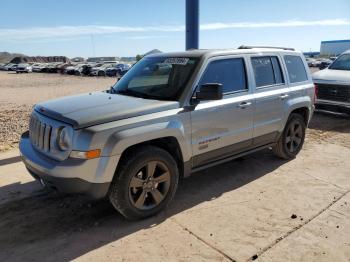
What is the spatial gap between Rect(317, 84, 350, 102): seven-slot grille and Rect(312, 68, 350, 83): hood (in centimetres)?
18

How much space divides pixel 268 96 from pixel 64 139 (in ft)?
10.2

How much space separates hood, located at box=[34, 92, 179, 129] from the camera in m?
3.67

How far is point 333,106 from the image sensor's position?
31.3ft

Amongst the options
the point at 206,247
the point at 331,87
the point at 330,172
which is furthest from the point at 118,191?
the point at 331,87

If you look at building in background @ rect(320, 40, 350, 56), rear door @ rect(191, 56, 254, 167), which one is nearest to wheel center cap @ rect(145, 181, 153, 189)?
rear door @ rect(191, 56, 254, 167)

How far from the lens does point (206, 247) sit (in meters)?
3.60

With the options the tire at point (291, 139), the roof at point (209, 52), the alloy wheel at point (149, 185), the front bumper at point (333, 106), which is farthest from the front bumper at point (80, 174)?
the front bumper at point (333, 106)

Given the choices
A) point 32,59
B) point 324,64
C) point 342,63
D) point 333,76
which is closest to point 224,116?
point 333,76

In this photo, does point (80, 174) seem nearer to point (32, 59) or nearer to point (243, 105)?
point (243, 105)

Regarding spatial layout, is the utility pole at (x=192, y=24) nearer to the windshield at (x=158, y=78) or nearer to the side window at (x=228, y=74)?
the windshield at (x=158, y=78)

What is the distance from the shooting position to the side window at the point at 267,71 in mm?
5312

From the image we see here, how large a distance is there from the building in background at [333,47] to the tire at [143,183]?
392 ft

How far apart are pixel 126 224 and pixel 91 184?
0.75 metres

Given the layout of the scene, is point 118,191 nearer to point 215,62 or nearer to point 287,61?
point 215,62
